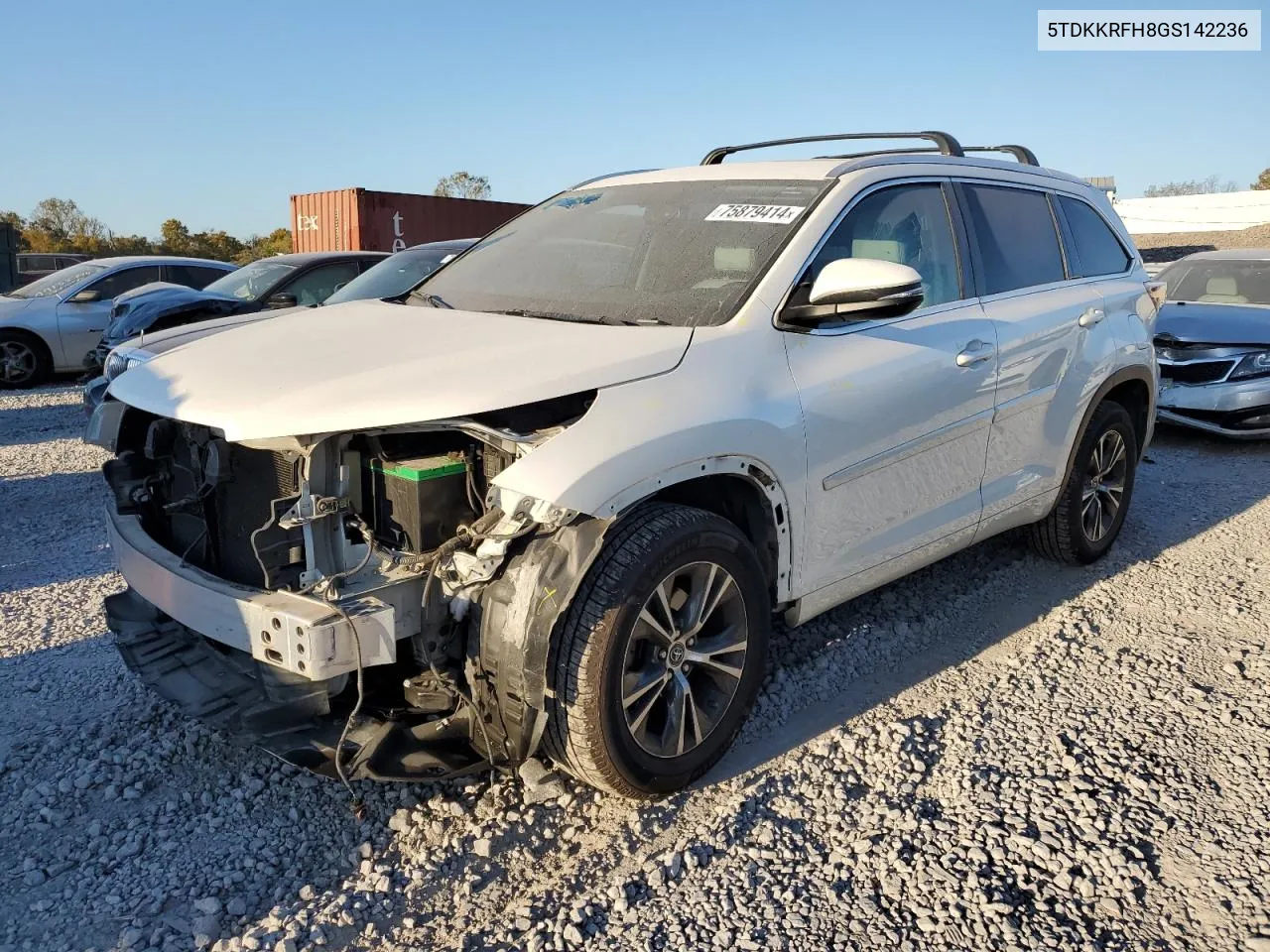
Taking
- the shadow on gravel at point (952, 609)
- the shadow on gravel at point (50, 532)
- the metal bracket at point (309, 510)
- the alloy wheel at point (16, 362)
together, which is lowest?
the shadow on gravel at point (952, 609)

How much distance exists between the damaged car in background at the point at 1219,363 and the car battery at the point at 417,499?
7531 mm

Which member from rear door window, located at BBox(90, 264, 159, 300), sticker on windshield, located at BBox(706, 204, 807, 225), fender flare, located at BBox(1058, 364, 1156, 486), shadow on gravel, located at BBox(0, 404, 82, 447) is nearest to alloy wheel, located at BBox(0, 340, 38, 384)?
rear door window, located at BBox(90, 264, 159, 300)

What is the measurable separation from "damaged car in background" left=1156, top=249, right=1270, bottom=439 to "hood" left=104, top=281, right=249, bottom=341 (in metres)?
8.48

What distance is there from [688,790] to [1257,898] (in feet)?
5.16

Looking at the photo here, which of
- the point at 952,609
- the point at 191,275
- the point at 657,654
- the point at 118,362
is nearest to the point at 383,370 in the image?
the point at 657,654

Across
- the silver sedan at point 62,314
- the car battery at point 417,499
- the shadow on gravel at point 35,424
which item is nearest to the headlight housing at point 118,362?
the car battery at point 417,499

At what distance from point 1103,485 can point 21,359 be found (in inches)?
457

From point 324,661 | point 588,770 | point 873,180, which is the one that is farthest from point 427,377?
point 873,180

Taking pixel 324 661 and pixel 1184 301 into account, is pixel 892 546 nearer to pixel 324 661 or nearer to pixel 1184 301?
pixel 324 661

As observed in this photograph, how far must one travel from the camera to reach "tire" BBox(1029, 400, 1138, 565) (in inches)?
191

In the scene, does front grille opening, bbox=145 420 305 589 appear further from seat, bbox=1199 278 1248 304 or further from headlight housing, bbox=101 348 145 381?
seat, bbox=1199 278 1248 304

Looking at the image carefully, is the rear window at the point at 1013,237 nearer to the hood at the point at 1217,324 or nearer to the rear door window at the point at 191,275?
the hood at the point at 1217,324

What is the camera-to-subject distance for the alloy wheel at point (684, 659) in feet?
9.37

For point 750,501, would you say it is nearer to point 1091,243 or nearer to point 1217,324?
point 1091,243
